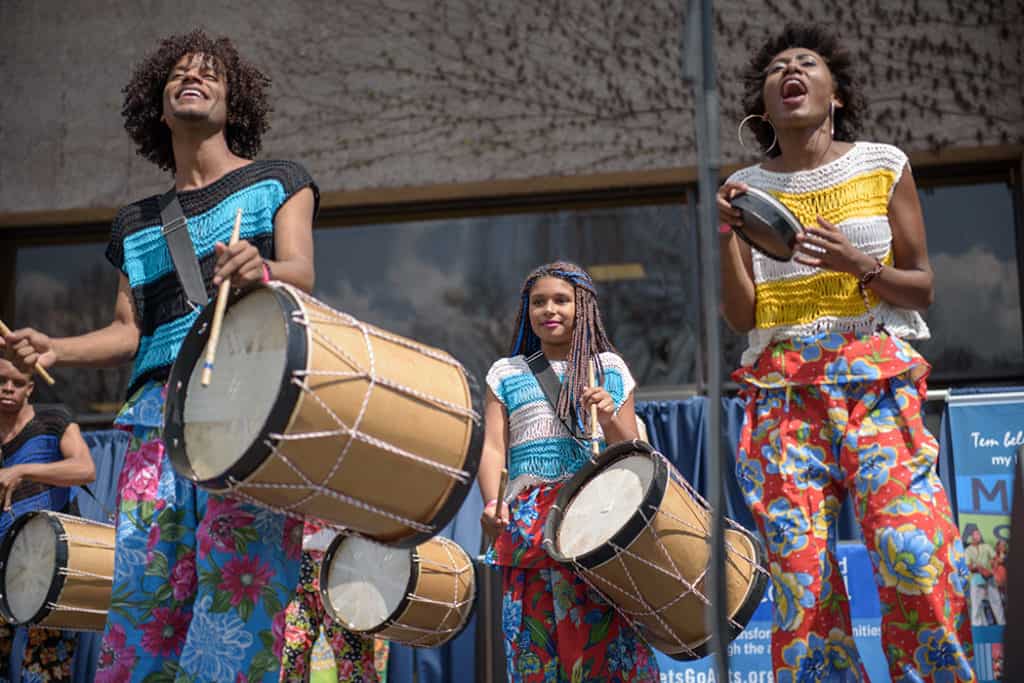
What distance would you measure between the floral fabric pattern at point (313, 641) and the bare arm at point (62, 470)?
111 cm

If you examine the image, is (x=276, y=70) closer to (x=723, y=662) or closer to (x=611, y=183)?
(x=611, y=183)

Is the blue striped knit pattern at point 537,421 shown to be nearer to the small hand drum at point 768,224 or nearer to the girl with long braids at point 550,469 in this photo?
the girl with long braids at point 550,469

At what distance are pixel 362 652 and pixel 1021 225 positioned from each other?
4.30 meters

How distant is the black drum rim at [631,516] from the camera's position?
3479 millimetres

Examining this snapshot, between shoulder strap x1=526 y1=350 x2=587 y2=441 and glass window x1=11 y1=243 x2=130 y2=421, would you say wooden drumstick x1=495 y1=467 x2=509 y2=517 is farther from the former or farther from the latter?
glass window x1=11 y1=243 x2=130 y2=421

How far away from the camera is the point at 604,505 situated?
3629 millimetres

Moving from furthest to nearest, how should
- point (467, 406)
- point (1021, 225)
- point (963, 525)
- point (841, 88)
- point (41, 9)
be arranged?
point (41, 9), point (1021, 225), point (963, 525), point (841, 88), point (467, 406)

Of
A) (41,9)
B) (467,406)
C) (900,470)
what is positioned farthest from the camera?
(41,9)

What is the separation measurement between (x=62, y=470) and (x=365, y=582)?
140cm

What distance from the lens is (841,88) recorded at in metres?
3.83

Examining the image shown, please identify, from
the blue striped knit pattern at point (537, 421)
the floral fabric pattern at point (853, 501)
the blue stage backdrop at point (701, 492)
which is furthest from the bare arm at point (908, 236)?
the blue stage backdrop at point (701, 492)

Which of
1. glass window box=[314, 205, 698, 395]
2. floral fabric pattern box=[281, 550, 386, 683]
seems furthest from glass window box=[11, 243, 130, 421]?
floral fabric pattern box=[281, 550, 386, 683]

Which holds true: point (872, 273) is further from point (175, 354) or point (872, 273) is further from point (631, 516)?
point (175, 354)

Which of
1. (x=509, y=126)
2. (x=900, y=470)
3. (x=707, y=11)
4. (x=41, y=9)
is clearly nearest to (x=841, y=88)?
(x=900, y=470)
